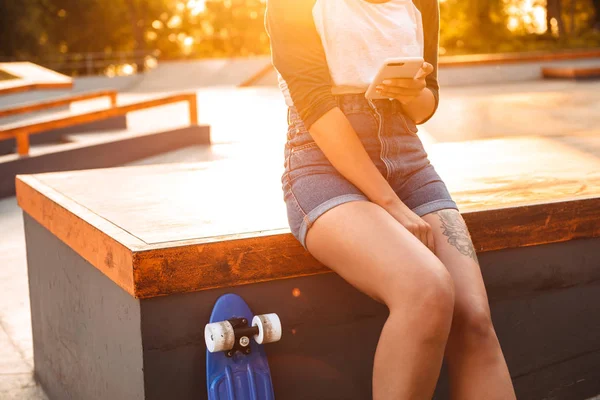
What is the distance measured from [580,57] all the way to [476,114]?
11329mm

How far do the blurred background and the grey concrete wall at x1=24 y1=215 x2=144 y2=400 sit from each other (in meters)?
24.8

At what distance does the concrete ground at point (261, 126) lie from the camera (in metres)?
4.17

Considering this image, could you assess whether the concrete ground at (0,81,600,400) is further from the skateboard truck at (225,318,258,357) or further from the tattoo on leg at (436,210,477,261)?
the skateboard truck at (225,318,258,357)

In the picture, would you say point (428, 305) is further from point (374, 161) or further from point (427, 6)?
point (427, 6)

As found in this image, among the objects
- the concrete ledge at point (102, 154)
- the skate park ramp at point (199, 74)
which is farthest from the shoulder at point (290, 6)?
the skate park ramp at point (199, 74)

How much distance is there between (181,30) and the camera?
46.2m

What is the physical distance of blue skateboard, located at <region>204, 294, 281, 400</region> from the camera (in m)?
2.29

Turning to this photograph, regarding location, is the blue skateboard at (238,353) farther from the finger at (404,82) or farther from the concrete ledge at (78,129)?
the concrete ledge at (78,129)

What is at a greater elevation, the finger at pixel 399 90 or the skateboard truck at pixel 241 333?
the finger at pixel 399 90

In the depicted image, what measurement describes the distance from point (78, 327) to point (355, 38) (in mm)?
1492

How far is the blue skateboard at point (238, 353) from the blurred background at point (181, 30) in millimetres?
26140

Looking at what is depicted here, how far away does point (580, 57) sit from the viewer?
22.1 metres

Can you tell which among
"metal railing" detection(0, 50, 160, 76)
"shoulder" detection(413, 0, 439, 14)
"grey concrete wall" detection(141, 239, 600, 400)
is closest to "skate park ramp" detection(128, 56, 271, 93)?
"metal railing" detection(0, 50, 160, 76)

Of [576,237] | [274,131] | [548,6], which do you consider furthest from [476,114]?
[548,6]
